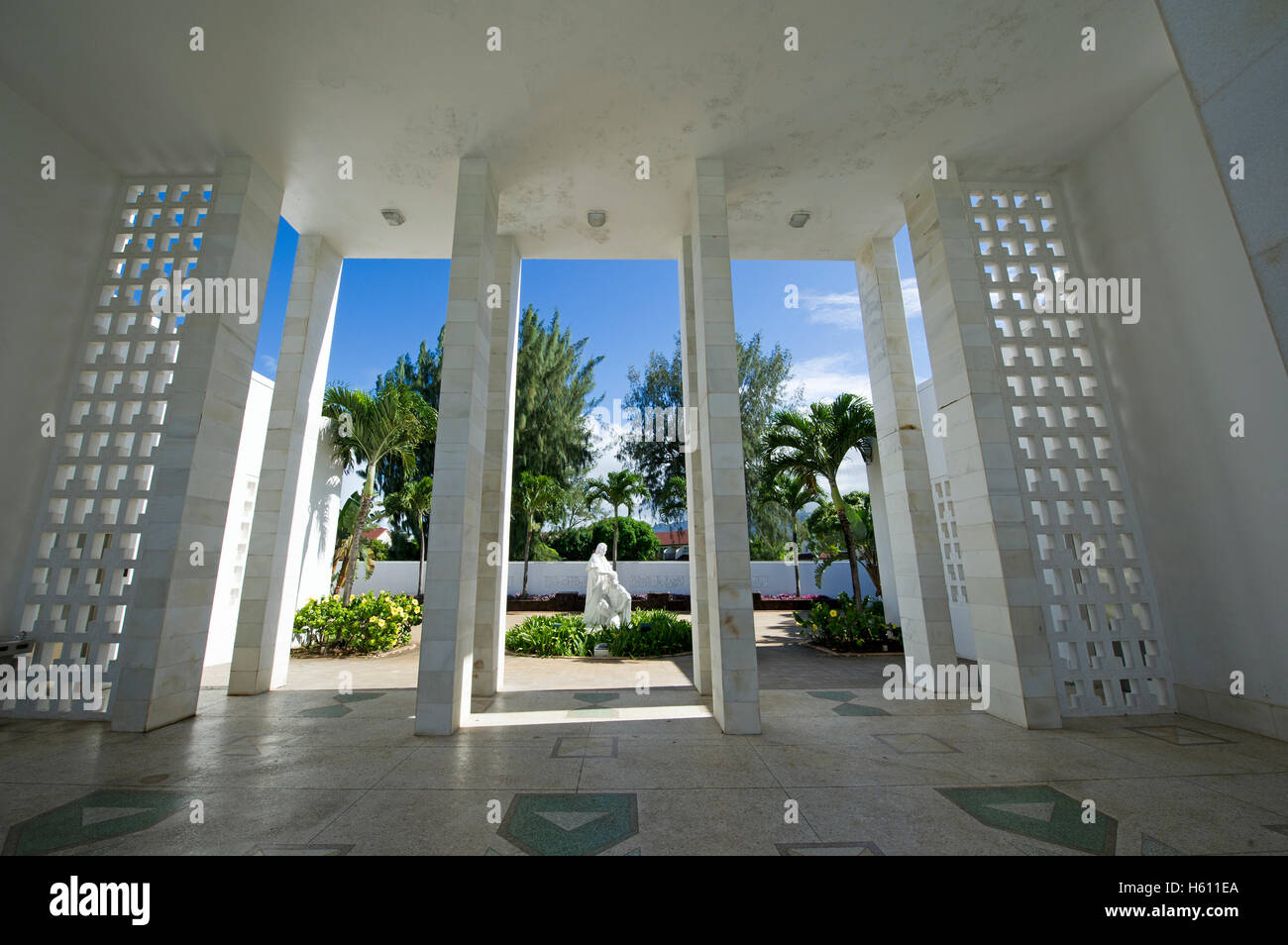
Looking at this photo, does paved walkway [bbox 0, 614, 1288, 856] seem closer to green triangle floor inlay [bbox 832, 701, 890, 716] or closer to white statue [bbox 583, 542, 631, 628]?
green triangle floor inlay [bbox 832, 701, 890, 716]

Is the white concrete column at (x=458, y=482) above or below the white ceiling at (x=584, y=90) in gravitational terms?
below

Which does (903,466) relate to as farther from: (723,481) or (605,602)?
(605,602)

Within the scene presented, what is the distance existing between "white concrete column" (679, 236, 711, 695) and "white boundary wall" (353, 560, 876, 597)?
44.8 ft

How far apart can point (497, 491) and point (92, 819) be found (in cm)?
415

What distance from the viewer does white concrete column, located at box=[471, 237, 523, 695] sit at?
6031 millimetres

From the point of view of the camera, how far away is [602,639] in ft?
31.5

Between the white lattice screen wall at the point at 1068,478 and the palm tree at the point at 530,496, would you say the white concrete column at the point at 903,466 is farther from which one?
the palm tree at the point at 530,496

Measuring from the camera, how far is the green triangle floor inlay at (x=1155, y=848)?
2.45 metres

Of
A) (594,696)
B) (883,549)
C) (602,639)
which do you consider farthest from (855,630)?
(594,696)

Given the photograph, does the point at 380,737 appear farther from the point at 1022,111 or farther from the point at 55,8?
the point at 1022,111

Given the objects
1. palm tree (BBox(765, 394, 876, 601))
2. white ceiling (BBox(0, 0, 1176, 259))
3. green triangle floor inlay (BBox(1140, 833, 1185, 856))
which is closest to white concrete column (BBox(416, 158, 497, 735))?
white ceiling (BBox(0, 0, 1176, 259))

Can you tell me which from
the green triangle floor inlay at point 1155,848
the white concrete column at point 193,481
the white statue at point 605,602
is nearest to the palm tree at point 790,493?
the white statue at point 605,602

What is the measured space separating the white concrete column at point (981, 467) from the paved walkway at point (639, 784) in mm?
562
